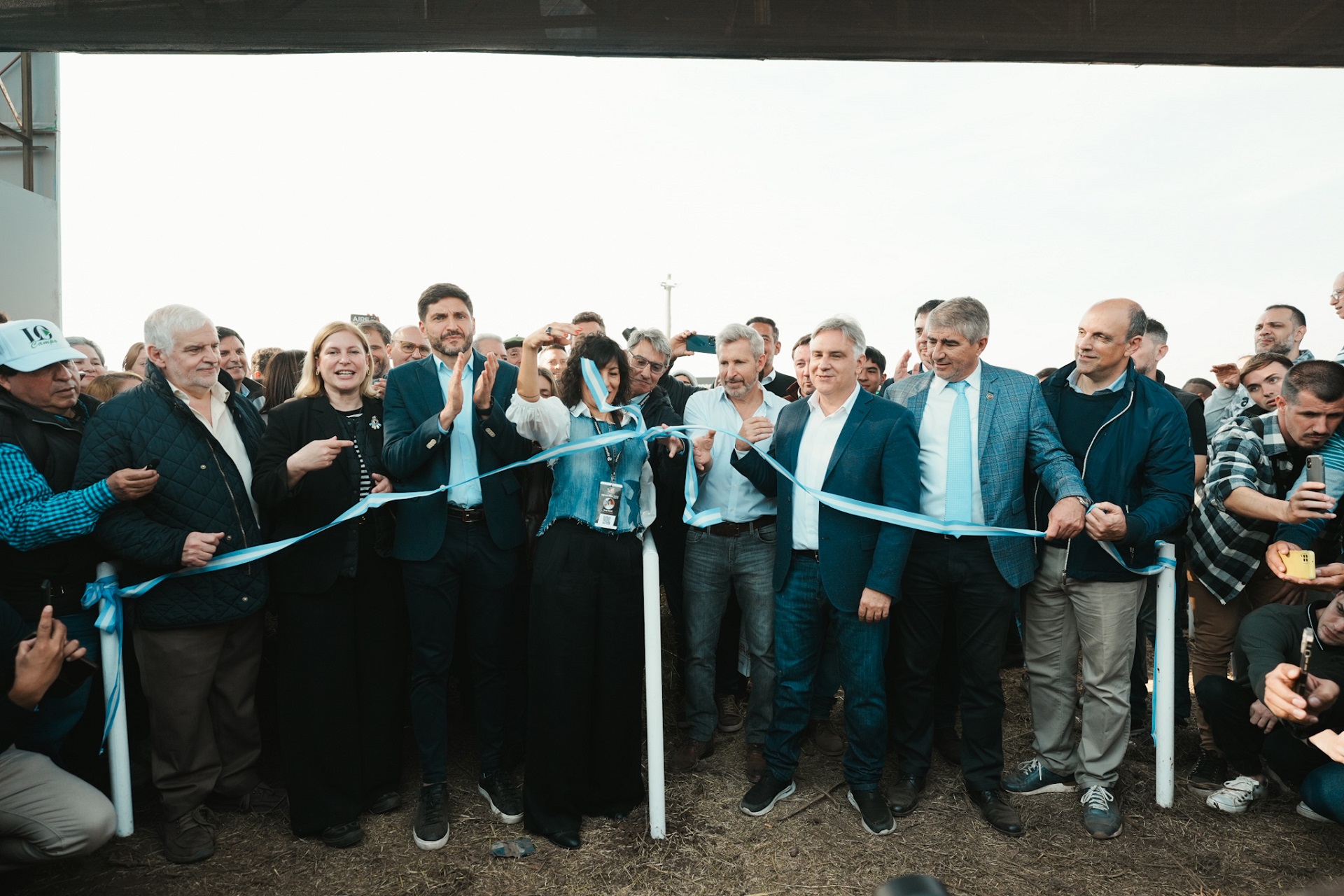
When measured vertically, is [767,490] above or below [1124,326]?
below

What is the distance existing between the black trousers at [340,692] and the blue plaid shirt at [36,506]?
0.83m

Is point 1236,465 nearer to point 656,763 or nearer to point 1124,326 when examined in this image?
point 1124,326

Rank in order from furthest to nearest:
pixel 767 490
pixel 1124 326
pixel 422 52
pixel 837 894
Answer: pixel 422 52
pixel 767 490
pixel 1124 326
pixel 837 894

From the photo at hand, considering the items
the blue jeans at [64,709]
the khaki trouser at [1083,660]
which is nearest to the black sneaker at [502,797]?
the blue jeans at [64,709]

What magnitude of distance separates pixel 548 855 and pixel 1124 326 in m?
3.60

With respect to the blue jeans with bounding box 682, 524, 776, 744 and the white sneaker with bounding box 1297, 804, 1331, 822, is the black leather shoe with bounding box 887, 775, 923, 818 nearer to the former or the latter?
the blue jeans with bounding box 682, 524, 776, 744

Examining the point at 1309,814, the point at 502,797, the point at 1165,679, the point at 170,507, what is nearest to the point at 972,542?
the point at 1165,679

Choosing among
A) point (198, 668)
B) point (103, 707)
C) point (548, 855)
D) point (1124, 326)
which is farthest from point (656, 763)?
point (1124, 326)

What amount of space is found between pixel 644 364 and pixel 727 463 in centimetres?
113

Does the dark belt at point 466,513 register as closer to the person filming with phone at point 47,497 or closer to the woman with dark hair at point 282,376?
the person filming with phone at point 47,497

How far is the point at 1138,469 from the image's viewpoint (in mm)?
3611

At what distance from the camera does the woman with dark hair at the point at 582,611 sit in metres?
3.39

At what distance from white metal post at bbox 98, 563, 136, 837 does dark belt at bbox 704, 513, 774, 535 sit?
9.02 feet

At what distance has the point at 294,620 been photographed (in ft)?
11.3
